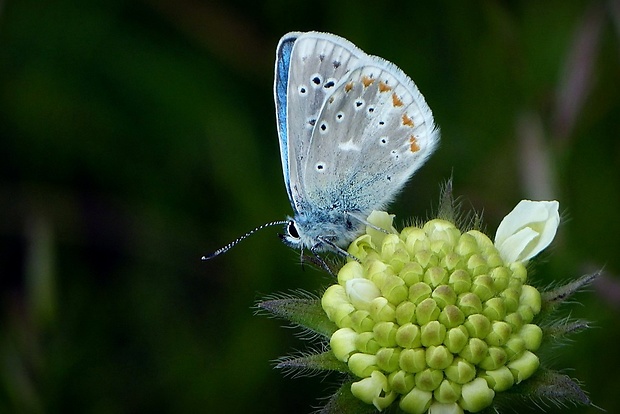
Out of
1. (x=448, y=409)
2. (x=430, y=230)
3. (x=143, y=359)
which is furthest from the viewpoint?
(x=143, y=359)

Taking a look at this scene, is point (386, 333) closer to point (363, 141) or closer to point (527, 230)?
point (527, 230)

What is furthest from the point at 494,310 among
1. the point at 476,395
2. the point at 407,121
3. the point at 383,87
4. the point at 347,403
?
the point at 383,87

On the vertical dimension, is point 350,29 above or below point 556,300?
above

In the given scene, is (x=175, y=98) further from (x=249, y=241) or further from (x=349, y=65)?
(x=349, y=65)

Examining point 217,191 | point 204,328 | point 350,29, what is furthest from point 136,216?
point 350,29

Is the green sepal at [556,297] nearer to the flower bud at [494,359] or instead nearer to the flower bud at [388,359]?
the flower bud at [494,359]

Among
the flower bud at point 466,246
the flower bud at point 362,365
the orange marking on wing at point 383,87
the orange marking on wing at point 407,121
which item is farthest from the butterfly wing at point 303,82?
the flower bud at point 362,365
